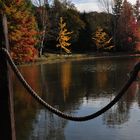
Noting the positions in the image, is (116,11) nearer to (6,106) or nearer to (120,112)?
(120,112)

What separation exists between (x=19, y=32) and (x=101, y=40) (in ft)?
95.4

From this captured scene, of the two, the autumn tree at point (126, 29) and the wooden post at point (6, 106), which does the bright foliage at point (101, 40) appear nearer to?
the autumn tree at point (126, 29)

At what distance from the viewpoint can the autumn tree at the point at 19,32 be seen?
136 ft

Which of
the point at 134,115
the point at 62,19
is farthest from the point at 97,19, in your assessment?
the point at 134,115

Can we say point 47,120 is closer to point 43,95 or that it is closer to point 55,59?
point 43,95

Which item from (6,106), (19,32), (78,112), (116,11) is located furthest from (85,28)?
(6,106)

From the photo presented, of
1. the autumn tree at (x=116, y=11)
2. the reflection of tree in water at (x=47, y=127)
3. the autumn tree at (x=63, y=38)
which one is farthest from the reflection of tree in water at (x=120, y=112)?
the autumn tree at (x=116, y=11)

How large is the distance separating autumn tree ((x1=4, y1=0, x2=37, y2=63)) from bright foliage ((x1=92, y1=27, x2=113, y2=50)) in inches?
1012

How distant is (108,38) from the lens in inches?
2842

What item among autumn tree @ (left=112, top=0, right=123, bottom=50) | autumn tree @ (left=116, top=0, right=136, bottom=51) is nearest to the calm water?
autumn tree @ (left=116, top=0, right=136, bottom=51)

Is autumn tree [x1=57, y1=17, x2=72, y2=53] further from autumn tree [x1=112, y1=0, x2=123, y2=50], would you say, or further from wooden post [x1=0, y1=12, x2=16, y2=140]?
wooden post [x1=0, y1=12, x2=16, y2=140]

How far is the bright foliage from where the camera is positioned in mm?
69312

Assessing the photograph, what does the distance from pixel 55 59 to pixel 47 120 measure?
1556 inches

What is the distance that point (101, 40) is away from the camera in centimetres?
6969
